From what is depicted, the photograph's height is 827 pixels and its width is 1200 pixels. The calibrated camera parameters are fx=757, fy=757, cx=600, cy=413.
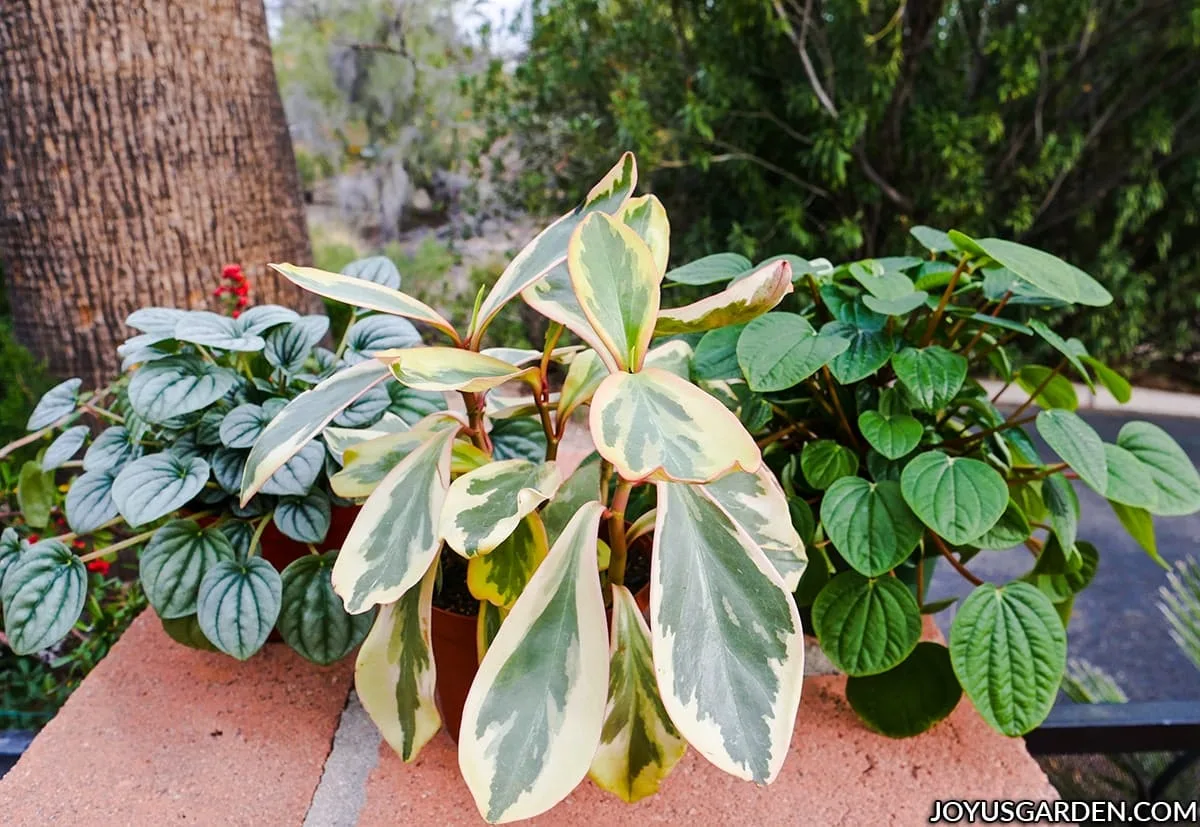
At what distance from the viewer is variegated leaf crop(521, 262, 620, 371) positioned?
54 centimetres

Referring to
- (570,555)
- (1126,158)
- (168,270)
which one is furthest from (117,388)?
(1126,158)

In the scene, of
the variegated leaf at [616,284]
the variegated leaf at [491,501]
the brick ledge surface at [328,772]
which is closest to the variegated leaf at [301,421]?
the variegated leaf at [491,501]

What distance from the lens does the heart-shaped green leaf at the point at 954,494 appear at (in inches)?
27.4

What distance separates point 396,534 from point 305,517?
0.73ft

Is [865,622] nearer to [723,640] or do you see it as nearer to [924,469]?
[924,469]

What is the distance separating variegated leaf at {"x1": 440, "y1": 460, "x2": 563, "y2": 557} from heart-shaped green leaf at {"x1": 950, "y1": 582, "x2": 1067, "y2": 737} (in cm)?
43

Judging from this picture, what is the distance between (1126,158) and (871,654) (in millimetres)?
3340

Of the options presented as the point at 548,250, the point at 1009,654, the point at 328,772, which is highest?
the point at 548,250

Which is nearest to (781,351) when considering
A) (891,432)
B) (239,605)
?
(891,432)

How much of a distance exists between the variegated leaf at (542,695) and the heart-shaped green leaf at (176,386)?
1.42 ft

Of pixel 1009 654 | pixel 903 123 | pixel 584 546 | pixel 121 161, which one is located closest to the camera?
pixel 584 546

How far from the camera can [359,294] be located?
0.64m

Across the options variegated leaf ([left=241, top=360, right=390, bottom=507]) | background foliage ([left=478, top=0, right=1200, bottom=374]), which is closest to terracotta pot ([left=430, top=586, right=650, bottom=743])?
variegated leaf ([left=241, top=360, right=390, bottom=507])

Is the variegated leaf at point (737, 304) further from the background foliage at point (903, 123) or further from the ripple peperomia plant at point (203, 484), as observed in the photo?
the background foliage at point (903, 123)
